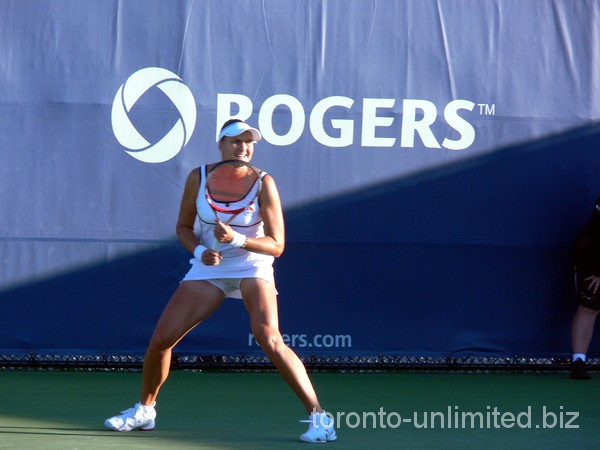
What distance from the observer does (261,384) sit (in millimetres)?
7348

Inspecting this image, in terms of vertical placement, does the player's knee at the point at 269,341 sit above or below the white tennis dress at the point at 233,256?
below

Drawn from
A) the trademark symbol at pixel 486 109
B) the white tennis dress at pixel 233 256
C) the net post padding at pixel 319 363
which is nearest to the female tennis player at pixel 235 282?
the white tennis dress at pixel 233 256

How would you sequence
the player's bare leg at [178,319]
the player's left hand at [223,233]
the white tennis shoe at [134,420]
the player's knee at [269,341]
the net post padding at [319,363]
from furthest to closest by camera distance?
1. the net post padding at [319,363]
2. the white tennis shoe at [134,420]
3. the player's bare leg at [178,319]
4. the player's knee at [269,341]
5. the player's left hand at [223,233]

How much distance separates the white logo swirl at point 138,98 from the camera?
7613 mm

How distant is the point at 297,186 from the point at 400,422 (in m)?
2.57

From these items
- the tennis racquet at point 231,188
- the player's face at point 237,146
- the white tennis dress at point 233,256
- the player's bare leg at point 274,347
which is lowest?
the player's bare leg at point 274,347

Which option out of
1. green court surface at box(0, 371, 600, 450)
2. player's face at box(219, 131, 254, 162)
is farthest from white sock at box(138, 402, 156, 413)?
player's face at box(219, 131, 254, 162)

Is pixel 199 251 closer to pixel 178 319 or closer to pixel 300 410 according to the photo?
pixel 178 319

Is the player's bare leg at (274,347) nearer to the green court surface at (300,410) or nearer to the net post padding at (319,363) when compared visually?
the green court surface at (300,410)

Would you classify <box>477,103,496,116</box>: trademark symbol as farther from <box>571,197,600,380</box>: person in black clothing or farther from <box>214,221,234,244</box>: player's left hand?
<box>214,221,234,244</box>: player's left hand

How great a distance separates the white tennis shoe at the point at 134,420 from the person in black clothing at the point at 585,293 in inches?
148

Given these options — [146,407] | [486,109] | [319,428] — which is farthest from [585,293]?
[146,407]

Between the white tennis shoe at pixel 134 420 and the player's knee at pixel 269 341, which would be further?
the white tennis shoe at pixel 134 420

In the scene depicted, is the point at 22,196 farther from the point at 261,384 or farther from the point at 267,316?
the point at 267,316
